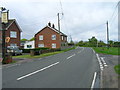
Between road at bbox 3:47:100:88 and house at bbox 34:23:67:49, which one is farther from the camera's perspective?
house at bbox 34:23:67:49

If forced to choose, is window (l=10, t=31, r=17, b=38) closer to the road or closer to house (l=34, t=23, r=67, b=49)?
house (l=34, t=23, r=67, b=49)

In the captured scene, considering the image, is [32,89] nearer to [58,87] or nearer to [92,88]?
[58,87]

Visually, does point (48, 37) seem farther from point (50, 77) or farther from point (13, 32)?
point (50, 77)

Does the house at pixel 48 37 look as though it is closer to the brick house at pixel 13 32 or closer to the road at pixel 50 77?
the brick house at pixel 13 32

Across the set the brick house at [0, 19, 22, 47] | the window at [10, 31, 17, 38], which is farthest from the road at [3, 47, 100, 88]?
the window at [10, 31, 17, 38]

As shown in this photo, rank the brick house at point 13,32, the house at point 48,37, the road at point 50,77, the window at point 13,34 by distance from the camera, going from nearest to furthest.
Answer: the road at point 50,77, the brick house at point 13,32, the window at point 13,34, the house at point 48,37

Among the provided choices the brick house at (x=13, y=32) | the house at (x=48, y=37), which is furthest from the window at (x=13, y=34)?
the house at (x=48, y=37)

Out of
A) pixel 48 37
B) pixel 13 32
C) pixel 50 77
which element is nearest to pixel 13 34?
pixel 13 32

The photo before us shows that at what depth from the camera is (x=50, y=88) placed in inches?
240

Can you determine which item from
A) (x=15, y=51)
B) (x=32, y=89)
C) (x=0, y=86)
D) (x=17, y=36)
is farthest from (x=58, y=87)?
(x=17, y=36)

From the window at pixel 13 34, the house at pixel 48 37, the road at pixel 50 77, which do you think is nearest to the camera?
the road at pixel 50 77

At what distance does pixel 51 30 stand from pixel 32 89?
49678 mm

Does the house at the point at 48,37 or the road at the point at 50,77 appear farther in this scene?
the house at the point at 48,37

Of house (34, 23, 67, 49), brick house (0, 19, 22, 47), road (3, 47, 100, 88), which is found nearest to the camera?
road (3, 47, 100, 88)
